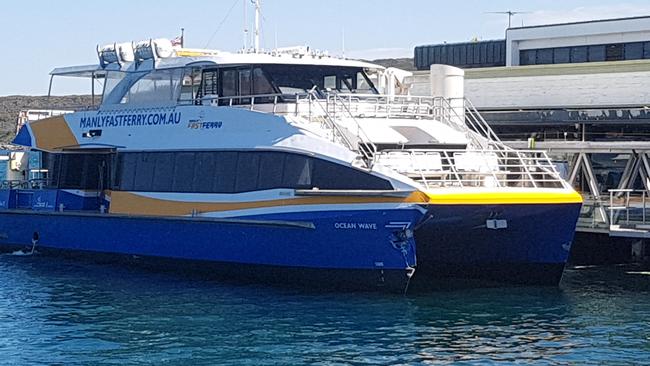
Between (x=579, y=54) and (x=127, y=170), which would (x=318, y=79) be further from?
(x=579, y=54)

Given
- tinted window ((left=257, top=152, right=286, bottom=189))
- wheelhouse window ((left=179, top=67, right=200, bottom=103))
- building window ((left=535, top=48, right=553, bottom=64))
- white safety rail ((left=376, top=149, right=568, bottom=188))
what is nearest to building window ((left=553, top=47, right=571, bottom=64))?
building window ((left=535, top=48, right=553, bottom=64))

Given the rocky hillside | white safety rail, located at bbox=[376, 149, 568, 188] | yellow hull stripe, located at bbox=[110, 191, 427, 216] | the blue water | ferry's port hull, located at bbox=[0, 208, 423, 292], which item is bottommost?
the blue water

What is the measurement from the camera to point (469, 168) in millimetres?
19047

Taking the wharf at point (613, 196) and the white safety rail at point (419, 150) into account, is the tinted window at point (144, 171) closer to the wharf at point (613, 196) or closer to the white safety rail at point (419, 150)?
the white safety rail at point (419, 150)

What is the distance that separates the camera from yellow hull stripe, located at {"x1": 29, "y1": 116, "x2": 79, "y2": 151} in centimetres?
2353

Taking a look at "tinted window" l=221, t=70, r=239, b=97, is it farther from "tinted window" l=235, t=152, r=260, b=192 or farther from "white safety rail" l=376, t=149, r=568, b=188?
"white safety rail" l=376, t=149, r=568, b=188

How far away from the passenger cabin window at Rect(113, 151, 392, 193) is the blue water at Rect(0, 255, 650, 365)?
1739mm

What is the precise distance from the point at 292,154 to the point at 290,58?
118 inches

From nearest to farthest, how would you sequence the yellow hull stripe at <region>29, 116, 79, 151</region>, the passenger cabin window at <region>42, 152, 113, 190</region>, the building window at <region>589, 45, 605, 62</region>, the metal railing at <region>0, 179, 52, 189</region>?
the passenger cabin window at <region>42, 152, 113, 190</region> < the yellow hull stripe at <region>29, 116, 79, 151</region> < the metal railing at <region>0, 179, 52, 189</region> < the building window at <region>589, 45, 605, 62</region>

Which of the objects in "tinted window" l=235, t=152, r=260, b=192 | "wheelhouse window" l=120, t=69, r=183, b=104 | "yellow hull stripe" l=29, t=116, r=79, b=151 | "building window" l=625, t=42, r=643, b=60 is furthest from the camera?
"building window" l=625, t=42, r=643, b=60

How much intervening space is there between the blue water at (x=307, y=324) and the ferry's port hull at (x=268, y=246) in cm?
33

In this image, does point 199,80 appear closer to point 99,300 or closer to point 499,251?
point 99,300

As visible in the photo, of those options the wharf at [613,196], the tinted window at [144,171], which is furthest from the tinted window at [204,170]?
the wharf at [613,196]

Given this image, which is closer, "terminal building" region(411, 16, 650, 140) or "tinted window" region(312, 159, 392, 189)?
"tinted window" region(312, 159, 392, 189)
